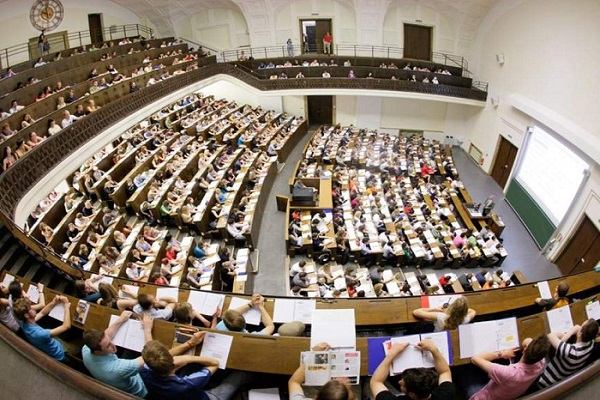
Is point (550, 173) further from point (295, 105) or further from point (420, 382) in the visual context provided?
point (295, 105)

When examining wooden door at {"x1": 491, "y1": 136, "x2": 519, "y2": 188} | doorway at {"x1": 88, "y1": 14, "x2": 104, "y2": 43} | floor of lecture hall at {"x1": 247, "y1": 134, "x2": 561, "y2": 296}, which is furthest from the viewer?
doorway at {"x1": 88, "y1": 14, "x2": 104, "y2": 43}

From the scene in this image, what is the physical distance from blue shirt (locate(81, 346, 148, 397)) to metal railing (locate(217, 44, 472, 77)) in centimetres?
1746

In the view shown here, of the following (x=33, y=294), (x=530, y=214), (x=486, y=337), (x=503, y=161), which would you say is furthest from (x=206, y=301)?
(x=503, y=161)

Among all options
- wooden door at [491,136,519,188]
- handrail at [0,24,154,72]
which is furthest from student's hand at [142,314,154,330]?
handrail at [0,24,154,72]

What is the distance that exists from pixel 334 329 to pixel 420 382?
97 cm

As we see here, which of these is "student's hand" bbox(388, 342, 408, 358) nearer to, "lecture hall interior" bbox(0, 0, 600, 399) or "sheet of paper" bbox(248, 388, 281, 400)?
"lecture hall interior" bbox(0, 0, 600, 399)

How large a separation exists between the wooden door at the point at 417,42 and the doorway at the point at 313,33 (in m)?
3.85

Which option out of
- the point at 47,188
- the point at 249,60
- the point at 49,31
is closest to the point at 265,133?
the point at 249,60

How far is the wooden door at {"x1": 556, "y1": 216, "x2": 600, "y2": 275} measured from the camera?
8055 millimetres

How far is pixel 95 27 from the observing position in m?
16.3

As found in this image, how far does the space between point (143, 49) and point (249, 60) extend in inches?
187

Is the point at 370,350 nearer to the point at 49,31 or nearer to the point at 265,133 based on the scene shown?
the point at 265,133

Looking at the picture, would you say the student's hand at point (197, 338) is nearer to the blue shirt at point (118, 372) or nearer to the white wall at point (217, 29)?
the blue shirt at point (118, 372)

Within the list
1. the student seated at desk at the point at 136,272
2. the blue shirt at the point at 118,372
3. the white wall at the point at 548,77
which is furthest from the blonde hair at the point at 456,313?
the white wall at the point at 548,77
